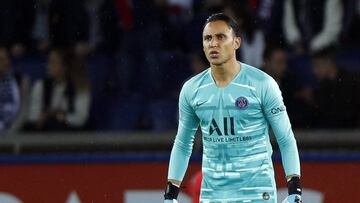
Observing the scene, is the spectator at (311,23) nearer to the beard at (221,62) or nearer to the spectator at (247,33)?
the spectator at (247,33)

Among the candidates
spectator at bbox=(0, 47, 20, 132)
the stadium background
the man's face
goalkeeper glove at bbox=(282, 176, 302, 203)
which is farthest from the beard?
spectator at bbox=(0, 47, 20, 132)

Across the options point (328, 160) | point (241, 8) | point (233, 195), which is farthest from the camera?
point (241, 8)

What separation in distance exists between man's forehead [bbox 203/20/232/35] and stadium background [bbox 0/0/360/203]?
2.69 m

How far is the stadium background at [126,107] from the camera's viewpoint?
8.08 metres

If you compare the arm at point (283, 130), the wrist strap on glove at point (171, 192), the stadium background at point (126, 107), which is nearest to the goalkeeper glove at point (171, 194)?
the wrist strap on glove at point (171, 192)

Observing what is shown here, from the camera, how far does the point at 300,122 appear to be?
8203mm

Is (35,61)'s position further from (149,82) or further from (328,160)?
(328,160)

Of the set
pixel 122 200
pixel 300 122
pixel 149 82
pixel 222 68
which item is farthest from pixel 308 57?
pixel 222 68

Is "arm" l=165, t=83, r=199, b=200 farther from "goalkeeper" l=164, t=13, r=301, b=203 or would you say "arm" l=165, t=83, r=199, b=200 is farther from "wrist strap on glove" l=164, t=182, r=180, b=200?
"goalkeeper" l=164, t=13, r=301, b=203

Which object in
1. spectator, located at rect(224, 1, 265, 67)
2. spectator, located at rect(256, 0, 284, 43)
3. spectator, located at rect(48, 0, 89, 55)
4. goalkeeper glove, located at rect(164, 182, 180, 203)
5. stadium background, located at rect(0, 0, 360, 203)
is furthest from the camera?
spectator, located at rect(48, 0, 89, 55)

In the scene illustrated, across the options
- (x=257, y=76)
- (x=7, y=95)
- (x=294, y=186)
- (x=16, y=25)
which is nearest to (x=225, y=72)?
(x=257, y=76)

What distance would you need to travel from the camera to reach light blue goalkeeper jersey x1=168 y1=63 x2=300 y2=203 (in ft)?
17.5

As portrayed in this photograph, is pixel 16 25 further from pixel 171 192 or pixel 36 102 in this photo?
pixel 171 192

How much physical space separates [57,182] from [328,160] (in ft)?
7.03
